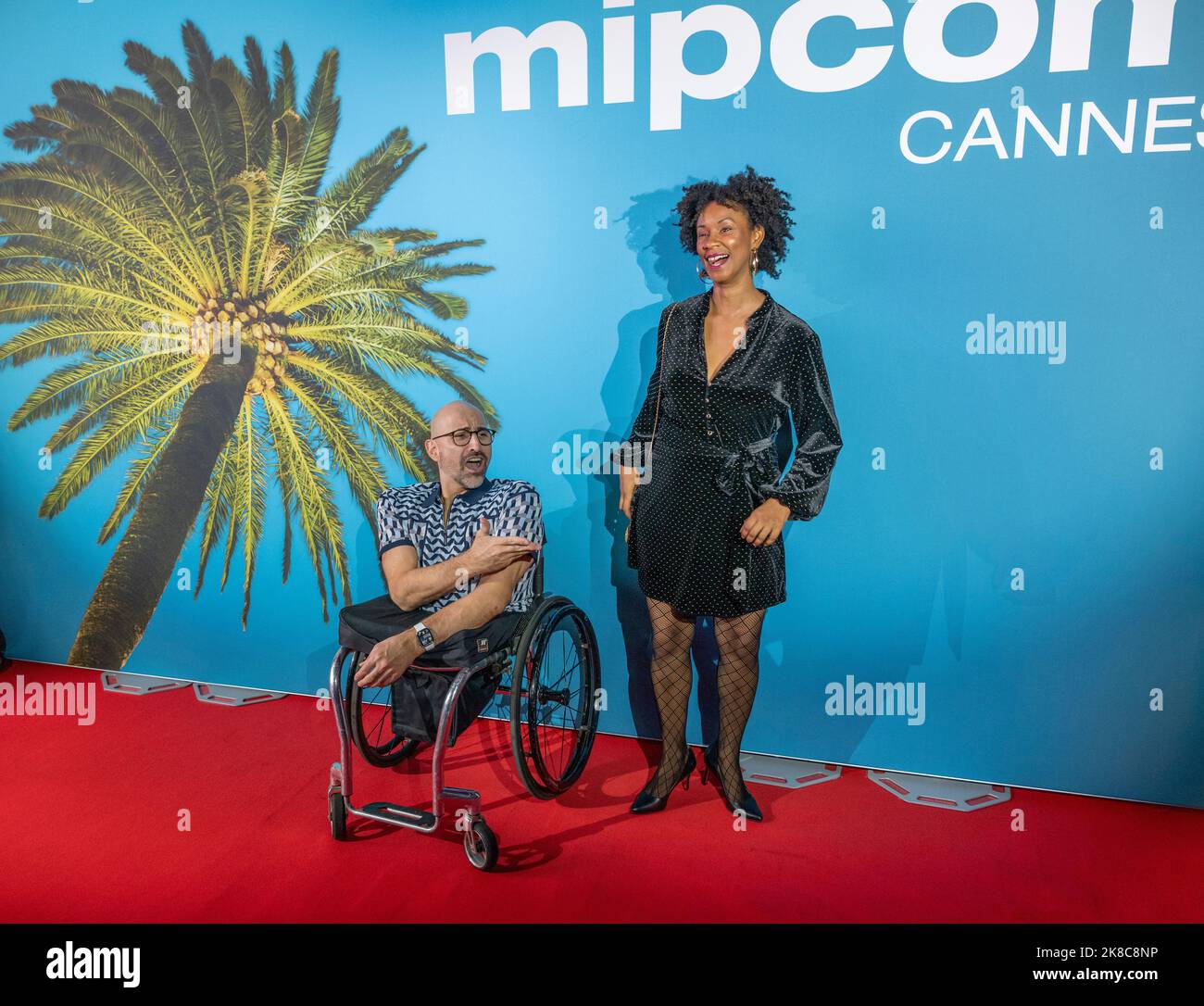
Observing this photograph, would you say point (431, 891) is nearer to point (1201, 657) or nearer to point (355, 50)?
point (1201, 657)

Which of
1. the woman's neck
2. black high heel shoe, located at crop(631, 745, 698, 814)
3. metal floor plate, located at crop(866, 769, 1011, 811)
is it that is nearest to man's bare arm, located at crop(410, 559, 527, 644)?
black high heel shoe, located at crop(631, 745, 698, 814)

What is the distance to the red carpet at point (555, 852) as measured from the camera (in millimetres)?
2492

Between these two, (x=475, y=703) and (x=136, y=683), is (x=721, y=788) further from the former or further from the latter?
(x=136, y=683)

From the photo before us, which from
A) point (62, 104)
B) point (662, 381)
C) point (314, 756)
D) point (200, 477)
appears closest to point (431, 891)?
point (314, 756)

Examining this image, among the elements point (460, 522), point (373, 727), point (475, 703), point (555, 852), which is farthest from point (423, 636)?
point (373, 727)

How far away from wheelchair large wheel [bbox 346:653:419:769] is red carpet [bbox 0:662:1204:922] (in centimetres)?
9

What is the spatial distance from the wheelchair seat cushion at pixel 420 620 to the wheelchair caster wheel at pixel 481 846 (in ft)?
1.74

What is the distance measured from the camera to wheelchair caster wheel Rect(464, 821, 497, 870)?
2607mm

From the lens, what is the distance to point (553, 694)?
2957mm

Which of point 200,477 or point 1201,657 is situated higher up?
point 200,477

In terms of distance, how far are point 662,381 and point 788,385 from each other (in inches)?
17.2

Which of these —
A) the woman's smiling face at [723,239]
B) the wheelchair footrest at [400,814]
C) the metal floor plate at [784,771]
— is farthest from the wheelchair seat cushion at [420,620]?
the woman's smiling face at [723,239]

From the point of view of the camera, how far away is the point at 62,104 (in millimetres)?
3777

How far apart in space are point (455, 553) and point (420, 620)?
31 centimetres
